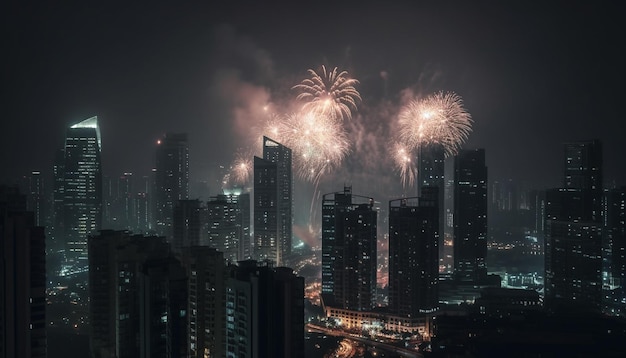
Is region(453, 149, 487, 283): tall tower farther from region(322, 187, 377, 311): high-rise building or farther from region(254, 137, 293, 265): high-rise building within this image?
region(254, 137, 293, 265): high-rise building

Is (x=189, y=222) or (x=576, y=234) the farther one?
(x=576, y=234)

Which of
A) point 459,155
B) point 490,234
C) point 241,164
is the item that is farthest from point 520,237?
point 241,164

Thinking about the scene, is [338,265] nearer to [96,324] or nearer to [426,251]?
[426,251]

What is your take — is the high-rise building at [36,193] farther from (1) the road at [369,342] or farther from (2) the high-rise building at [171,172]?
(1) the road at [369,342]

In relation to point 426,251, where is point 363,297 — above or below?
below

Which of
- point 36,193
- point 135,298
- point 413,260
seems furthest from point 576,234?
point 36,193

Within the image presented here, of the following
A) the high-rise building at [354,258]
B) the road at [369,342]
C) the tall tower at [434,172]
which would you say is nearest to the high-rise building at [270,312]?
the road at [369,342]

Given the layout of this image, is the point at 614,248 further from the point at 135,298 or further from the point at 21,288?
the point at 21,288
